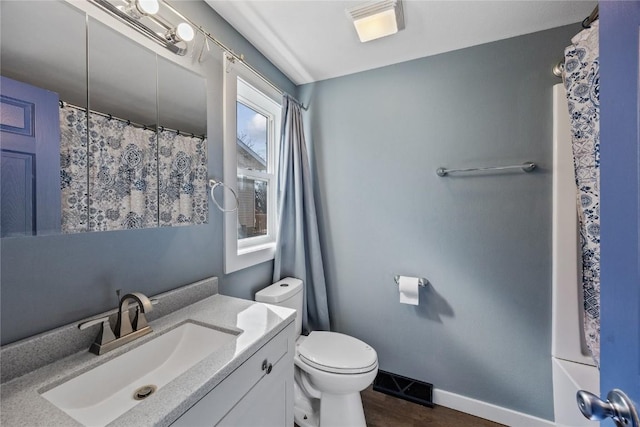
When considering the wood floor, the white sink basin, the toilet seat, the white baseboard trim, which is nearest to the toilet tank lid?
the toilet seat

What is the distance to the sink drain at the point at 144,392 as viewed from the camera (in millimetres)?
794

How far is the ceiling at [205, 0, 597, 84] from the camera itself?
131 cm

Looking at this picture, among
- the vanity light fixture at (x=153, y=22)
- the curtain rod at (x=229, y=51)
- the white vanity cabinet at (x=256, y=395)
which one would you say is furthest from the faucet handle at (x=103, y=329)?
the curtain rod at (x=229, y=51)

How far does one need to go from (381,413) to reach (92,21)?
7.72 feet

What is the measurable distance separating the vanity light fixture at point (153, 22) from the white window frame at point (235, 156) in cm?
32

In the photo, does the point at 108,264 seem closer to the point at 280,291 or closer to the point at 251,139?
the point at 280,291

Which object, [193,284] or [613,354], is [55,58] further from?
[613,354]

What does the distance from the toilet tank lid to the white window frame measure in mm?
187

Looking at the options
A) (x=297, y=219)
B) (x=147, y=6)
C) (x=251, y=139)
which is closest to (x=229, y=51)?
(x=147, y=6)

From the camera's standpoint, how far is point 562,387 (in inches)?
53.6

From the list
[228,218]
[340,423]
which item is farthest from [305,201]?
[340,423]

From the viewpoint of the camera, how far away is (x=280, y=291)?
1625mm

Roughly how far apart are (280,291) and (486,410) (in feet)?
4.95

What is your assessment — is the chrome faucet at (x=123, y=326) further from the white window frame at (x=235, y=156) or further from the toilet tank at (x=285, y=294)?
the toilet tank at (x=285, y=294)
